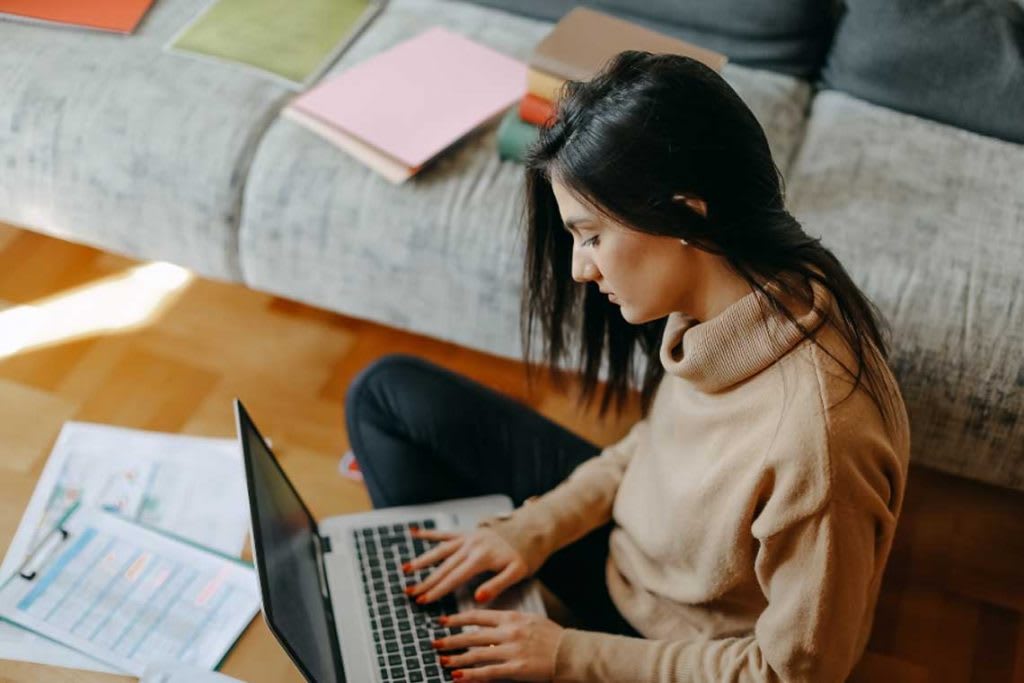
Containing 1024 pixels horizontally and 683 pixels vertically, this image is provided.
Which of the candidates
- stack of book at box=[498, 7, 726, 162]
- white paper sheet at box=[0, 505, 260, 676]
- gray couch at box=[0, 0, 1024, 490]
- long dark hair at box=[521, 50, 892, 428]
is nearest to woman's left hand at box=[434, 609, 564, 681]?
white paper sheet at box=[0, 505, 260, 676]

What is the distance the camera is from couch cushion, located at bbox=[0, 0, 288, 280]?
1674mm

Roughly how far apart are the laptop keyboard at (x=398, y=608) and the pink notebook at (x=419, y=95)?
611 mm

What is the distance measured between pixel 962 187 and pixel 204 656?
126 cm

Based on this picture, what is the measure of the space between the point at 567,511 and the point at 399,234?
57cm

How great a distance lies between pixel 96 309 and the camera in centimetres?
189

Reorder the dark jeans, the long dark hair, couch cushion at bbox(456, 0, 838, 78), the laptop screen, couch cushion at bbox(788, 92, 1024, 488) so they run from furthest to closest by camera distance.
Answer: couch cushion at bbox(456, 0, 838, 78), couch cushion at bbox(788, 92, 1024, 488), the dark jeans, the laptop screen, the long dark hair

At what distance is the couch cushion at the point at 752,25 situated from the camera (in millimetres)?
1785

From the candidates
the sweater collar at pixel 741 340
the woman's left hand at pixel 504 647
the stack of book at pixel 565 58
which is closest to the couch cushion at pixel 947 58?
the stack of book at pixel 565 58

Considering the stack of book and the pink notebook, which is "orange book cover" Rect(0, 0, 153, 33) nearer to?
the pink notebook

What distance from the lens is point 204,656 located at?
4.01 feet

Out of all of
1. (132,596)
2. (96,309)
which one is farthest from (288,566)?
(96,309)

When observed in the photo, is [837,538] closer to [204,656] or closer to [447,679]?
[447,679]

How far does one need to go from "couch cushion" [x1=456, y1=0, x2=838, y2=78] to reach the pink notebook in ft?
0.74

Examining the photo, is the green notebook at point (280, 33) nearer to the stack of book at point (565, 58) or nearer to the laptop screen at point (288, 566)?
the stack of book at point (565, 58)
